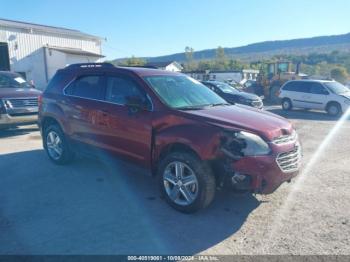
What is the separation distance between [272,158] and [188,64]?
78.1 m

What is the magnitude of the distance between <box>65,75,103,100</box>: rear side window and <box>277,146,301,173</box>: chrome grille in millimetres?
2990

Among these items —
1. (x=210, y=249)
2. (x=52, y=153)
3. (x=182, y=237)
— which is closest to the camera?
(x=210, y=249)

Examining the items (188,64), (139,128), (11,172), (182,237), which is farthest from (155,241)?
(188,64)

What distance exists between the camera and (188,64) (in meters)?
79.8

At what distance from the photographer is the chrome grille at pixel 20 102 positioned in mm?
8758

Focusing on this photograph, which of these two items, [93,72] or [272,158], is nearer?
[272,158]

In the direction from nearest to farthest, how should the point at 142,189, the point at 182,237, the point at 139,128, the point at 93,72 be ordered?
the point at 182,237 < the point at 139,128 < the point at 142,189 < the point at 93,72

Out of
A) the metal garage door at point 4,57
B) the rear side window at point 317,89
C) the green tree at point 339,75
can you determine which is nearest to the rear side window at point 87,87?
the rear side window at point 317,89

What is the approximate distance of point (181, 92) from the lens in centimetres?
484

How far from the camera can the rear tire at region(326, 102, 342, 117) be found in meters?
14.1

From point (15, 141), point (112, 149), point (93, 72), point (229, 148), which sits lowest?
point (15, 141)

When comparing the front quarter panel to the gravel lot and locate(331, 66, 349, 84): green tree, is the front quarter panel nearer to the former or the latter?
the gravel lot

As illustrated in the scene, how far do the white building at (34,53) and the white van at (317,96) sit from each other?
61.9 ft

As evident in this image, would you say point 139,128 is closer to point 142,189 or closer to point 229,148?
point 142,189
